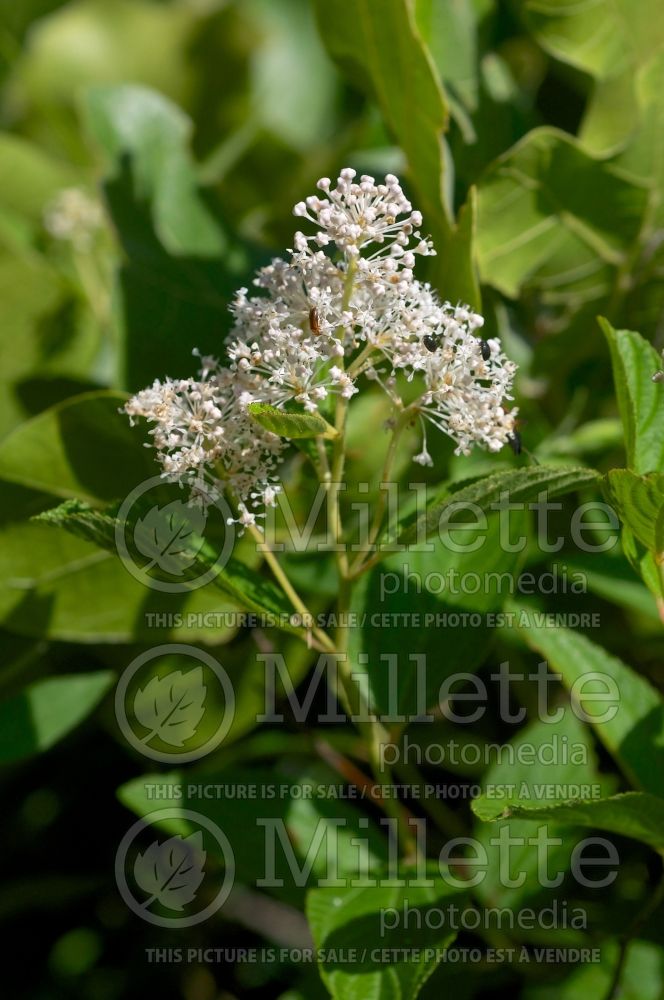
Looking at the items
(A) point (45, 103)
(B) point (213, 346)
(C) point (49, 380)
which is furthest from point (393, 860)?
(A) point (45, 103)

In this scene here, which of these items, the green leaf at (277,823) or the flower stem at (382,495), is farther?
the green leaf at (277,823)

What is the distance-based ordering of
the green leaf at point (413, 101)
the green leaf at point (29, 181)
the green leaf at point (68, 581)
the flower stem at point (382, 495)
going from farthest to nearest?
the green leaf at point (29, 181) → the green leaf at point (68, 581) → the green leaf at point (413, 101) → the flower stem at point (382, 495)

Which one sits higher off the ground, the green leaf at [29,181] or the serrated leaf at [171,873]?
the green leaf at [29,181]

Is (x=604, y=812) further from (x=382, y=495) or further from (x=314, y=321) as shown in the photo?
(x=314, y=321)

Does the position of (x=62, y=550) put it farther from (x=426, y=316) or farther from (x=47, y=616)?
(x=426, y=316)

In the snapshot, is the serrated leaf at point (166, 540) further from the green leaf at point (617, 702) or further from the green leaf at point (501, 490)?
the green leaf at point (617, 702)

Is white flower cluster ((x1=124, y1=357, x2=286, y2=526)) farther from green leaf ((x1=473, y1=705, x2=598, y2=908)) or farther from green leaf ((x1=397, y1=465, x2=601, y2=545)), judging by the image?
green leaf ((x1=473, y1=705, x2=598, y2=908))

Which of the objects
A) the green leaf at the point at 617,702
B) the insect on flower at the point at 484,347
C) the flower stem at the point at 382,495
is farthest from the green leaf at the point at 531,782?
the insect on flower at the point at 484,347
